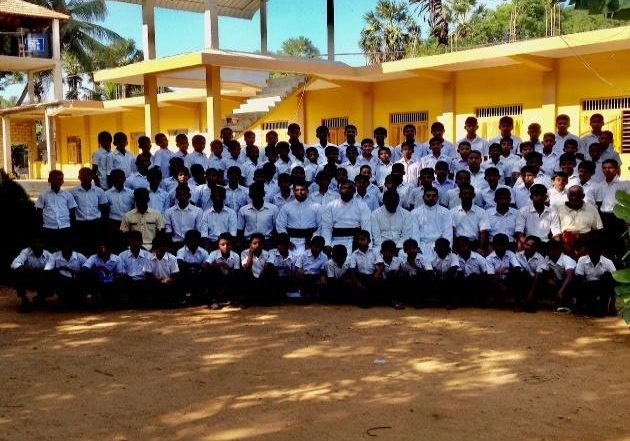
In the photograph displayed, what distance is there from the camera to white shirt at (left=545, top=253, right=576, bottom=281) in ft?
20.8

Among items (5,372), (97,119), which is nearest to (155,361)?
(5,372)

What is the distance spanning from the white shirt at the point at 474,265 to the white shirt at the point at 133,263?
3.17 metres

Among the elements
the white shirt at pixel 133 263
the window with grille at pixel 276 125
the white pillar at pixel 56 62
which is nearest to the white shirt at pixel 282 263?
the white shirt at pixel 133 263

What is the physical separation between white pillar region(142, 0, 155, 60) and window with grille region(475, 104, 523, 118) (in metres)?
7.13

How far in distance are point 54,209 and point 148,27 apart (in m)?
8.70

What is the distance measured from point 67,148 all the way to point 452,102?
1795cm

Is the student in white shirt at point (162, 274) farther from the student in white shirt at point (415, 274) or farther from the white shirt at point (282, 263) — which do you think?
the student in white shirt at point (415, 274)

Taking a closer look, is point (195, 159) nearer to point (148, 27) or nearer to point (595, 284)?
point (595, 284)

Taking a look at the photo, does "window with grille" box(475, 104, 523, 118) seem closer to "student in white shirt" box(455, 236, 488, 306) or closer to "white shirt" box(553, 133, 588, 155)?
"white shirt" box(553, 133, 588, 155)

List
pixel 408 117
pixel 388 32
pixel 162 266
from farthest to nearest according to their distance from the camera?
pixel 388 32 → pixel 408 117 → pixel 162 266

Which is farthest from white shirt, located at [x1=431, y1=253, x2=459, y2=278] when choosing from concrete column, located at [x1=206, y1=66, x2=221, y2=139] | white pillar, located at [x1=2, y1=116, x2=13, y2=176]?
white pillar, located at [x1=2, y1=116, x2=13, y2=176]

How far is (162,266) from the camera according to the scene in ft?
22.4

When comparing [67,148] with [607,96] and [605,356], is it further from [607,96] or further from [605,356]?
[605,356]

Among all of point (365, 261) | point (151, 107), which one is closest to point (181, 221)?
point (365, 261)
